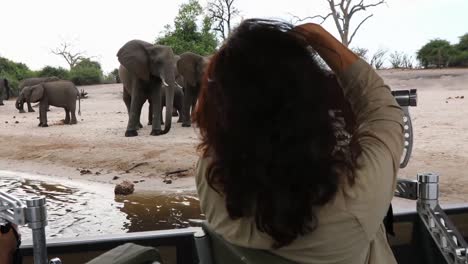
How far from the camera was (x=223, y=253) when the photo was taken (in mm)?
1157

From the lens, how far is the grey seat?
1070 millimetres

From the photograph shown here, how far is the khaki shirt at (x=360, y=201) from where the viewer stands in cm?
99

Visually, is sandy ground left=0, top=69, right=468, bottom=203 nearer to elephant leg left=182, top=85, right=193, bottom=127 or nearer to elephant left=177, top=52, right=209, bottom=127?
elephant leg left=182, top=85, right=193, bottom=127

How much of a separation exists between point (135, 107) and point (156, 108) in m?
0.42

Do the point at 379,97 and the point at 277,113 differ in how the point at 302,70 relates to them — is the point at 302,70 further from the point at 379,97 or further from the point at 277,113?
the point at 379,97

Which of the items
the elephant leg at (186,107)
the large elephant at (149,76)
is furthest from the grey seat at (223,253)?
the elephant leg at (186,107)

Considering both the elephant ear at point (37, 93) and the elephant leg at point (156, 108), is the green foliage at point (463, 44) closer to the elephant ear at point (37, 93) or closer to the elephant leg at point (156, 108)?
the elephant ear at point (37, 93)

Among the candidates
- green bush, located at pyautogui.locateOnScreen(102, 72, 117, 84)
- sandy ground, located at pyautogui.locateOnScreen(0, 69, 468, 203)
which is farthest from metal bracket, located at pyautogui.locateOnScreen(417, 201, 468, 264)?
green bush, located at pyautogui.locateOnScreen(102, 72, 117, 84)

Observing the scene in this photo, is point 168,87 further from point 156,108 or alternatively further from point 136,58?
point 136,58

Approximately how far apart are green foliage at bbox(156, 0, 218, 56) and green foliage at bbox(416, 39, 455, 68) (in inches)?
443

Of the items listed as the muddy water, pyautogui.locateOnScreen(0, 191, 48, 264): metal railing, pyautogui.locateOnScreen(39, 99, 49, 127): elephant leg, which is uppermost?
pyautogui.locateOnScreen(0, 191, 48, 264): metal railing

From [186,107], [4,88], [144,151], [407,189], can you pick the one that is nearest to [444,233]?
[407,189]

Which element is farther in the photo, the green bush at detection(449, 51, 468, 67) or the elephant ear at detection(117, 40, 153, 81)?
the green bush at detection(449, 51, 468, 67)

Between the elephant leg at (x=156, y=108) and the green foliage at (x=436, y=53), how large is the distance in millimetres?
21865
